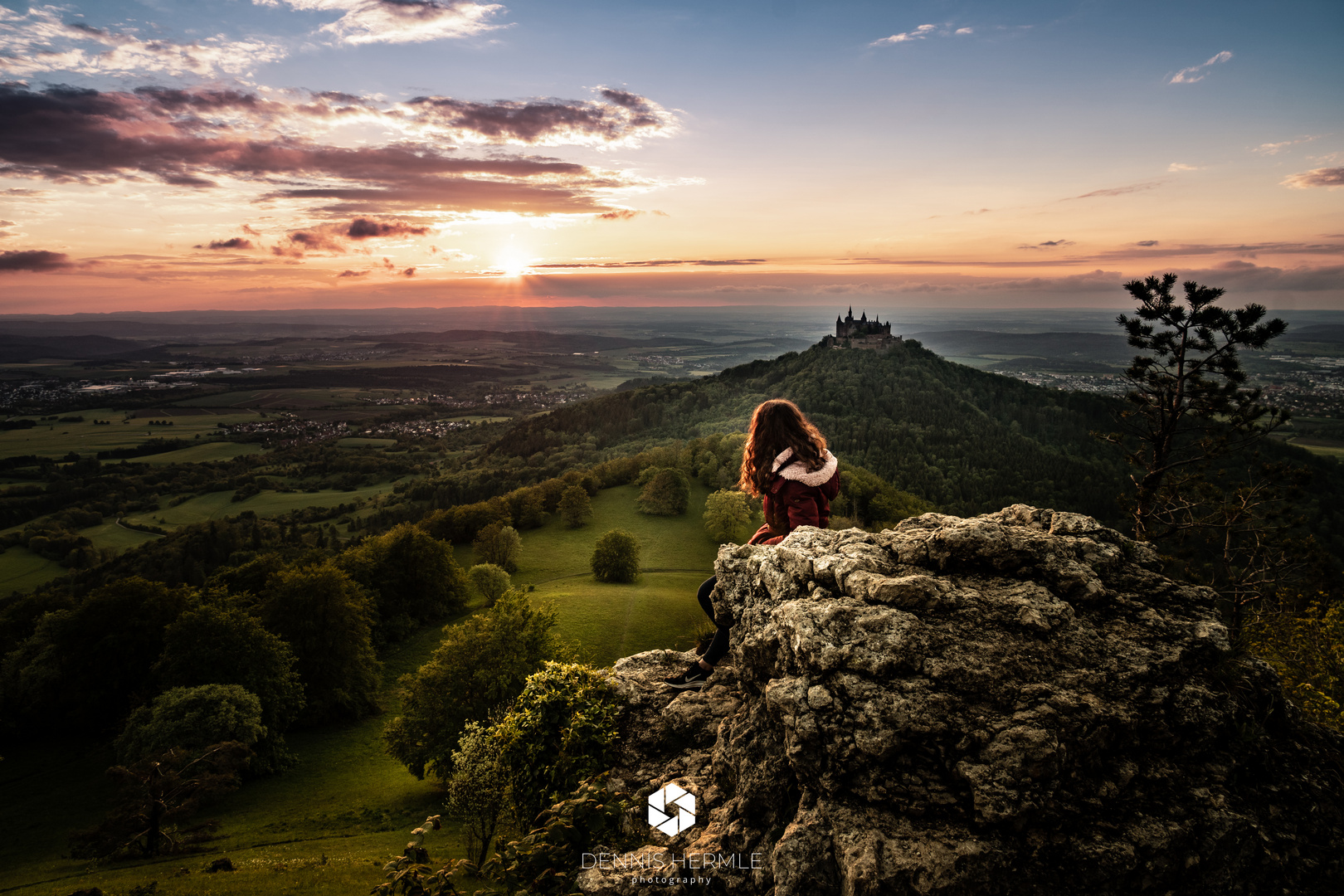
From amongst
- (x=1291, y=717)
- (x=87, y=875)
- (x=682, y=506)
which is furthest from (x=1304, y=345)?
(x=87, y=875)

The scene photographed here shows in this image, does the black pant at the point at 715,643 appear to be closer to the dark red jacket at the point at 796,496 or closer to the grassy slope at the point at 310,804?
the dark red jacket at the point at 796,496

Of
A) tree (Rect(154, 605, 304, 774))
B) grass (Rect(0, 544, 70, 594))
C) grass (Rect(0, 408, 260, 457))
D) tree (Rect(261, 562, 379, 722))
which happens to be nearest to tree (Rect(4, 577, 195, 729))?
tree (Rect(154, 605, 304, 774))

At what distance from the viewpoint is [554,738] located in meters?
9.23

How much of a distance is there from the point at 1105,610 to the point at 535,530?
6463 centimetres

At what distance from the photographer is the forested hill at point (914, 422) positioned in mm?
100688

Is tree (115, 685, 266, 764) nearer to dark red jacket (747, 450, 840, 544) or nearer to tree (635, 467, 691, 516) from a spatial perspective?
dark red jacket (747, 450, 840, 544)

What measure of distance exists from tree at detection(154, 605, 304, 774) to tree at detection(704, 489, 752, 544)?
40561 millimetres

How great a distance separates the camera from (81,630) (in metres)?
32.5

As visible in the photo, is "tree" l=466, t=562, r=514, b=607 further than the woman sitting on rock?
Yes

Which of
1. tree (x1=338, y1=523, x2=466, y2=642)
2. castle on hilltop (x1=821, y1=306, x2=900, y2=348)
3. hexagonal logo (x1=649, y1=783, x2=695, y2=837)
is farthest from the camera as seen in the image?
castle on hilltop (x1=821, y1=306, x2=900, y2=348)

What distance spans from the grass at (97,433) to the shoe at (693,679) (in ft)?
670

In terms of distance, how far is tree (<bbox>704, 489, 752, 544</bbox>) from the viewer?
61625 millimetres

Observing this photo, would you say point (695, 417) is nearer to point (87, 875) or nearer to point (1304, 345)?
point (87, 875)

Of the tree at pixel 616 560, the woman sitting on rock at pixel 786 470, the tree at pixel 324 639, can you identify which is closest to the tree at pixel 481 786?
the woman sitting on rock at pixel 786 470
